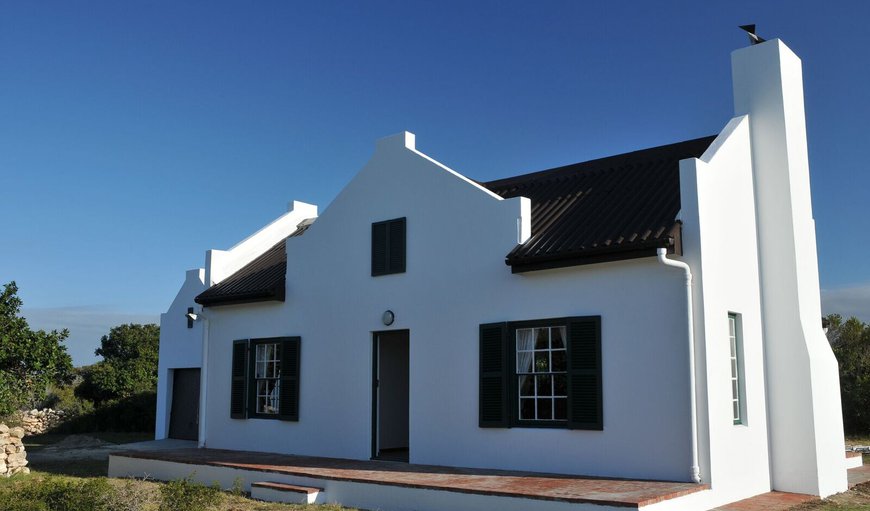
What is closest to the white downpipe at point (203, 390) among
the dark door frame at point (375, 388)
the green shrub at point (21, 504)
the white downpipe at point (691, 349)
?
the dark door frame at point (375, 388)

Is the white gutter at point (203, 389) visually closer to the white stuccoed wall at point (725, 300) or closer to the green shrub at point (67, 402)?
the green shrub at point (67, 402)

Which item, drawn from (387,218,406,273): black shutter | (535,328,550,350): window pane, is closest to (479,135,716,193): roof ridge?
(387,218,406,273): black shutter

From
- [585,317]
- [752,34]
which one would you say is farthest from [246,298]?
[752,34]

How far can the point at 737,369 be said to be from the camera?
10.7 m

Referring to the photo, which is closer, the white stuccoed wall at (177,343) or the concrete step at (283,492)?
the concrete step at (283,492)

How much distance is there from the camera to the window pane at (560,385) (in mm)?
10812

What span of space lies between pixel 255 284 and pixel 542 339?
6.94 m

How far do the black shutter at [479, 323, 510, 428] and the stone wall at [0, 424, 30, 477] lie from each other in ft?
28.1

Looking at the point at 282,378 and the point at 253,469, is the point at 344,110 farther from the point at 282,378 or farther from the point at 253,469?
the point at 253,469

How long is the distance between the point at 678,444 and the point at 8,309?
44.2 feet

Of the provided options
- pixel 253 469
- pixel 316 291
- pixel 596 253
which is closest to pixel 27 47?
pixel 316 291

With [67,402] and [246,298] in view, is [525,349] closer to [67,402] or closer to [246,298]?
[246,298]

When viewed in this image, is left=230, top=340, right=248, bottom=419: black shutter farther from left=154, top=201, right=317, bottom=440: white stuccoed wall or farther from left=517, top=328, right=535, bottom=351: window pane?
left=517, top=328, right=535, bottom=351: window pane

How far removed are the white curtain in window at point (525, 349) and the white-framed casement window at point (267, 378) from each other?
17.7 ft
